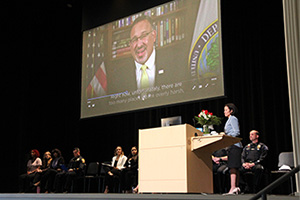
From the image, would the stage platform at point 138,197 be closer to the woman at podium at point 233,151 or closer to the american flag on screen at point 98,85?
the woman at podium at point 233,151

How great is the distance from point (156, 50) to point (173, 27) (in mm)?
498

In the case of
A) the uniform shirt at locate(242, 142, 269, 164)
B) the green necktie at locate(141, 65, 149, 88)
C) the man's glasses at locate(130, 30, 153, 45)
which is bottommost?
the uniform shirt at locate(242, 142, 269, 164)

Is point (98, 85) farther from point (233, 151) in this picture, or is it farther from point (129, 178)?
point (233, 151)

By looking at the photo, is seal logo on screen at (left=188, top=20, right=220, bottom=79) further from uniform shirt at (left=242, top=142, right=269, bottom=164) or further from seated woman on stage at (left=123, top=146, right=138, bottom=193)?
seated woman on stage at (left=123, top=146, right=138, bottom=193)

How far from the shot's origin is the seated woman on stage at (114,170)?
7.22 meters

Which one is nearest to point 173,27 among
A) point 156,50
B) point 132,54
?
point 156,50

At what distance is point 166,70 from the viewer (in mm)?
6688

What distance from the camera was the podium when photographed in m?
4.22

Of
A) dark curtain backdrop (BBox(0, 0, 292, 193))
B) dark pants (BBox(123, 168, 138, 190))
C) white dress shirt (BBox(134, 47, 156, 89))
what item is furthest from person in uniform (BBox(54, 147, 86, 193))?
white dress shirt (BBox(134, 47, 156, 89))

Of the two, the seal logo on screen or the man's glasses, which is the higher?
the man's glasses

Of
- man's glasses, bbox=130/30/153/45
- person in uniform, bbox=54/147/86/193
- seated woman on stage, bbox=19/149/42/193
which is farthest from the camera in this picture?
seated woman on stage, bbox=19/149/42/193

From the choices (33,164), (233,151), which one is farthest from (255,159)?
(33,164)

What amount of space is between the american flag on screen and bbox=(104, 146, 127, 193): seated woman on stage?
1183 mm

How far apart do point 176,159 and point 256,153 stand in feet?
6.16
